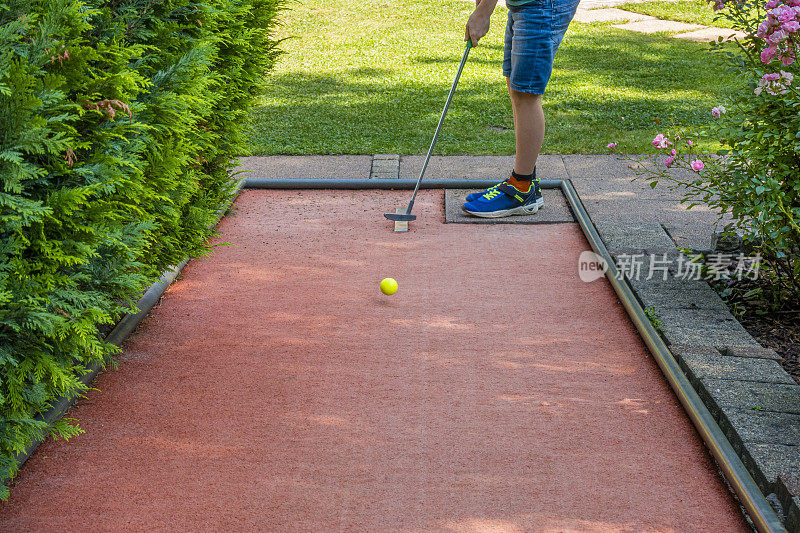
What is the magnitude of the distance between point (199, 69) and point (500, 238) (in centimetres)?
200

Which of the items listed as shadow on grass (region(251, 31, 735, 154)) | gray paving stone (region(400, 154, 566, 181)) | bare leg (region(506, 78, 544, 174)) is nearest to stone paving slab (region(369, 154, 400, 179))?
gray paving stone (region(400, 154, 566, 181))

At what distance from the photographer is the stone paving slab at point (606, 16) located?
11938 mm

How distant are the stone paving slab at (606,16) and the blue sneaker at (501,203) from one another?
26.0 feet

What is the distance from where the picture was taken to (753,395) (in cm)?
271

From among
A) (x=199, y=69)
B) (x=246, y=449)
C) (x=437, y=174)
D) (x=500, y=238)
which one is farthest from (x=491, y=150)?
(x=246, y=449)

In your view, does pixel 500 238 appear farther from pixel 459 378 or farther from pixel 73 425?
pixel 73 425

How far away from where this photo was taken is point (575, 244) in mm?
4383

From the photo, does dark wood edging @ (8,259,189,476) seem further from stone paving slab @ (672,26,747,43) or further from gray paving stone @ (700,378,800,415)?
stone paving slab @ (672,26,747,43)

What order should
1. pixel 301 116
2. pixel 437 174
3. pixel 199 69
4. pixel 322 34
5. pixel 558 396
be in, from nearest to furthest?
pixel 558 396 → pixel 199 69 → pixel 437 174 → pixel 301 116 → pixel 322 34

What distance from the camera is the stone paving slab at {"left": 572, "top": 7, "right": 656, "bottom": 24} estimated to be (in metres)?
11.9

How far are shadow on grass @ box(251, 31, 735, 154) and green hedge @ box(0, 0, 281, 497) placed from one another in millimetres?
3045

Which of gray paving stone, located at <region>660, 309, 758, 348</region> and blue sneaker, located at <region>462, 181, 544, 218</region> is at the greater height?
gray paving stone, located at <region>660, 309, 758, 348</region>

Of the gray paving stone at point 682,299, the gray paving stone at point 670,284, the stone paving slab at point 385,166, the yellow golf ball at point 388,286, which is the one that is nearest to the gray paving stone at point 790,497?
the gray paving stone at point 682,299

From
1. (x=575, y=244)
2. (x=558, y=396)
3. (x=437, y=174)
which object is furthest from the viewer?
(x=437, y=174)
